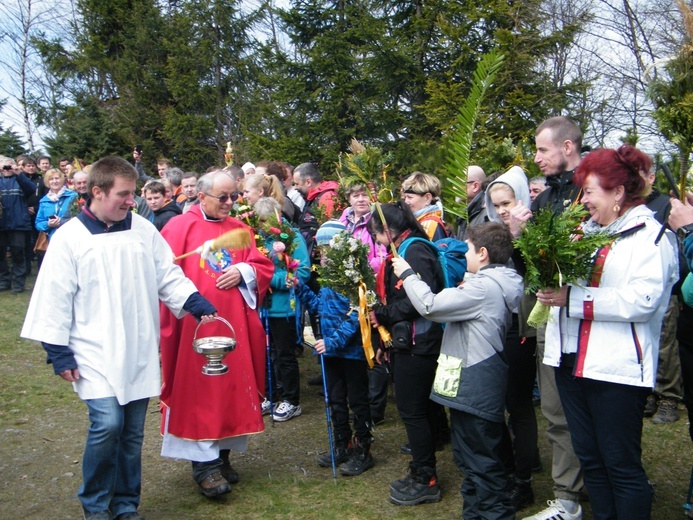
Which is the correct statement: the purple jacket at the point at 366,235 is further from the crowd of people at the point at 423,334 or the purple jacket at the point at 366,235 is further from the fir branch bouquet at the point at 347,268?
the fir branch bouquet at the point at 347,268

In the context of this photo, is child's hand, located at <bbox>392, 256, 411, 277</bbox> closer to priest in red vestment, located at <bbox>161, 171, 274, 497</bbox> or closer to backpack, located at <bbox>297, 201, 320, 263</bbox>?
priest in red vestment, located at <bbox>161, 171, 274, 497</bbox>

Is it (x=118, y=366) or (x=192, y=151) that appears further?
(x=192, y=151)

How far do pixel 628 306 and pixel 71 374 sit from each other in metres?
3.21

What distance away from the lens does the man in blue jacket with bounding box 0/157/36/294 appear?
12.7m

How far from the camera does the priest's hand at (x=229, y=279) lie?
197 inches

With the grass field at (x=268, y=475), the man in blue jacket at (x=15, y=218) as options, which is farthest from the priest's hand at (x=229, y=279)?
the man in blue jacket at (x=15, y=218)

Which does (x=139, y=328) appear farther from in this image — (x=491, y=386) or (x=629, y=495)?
(x=629, y=495)

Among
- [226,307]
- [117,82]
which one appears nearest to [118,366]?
[226,307]

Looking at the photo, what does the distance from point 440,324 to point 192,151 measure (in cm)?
2094

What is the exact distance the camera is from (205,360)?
194 inches

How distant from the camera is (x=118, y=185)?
4281mm

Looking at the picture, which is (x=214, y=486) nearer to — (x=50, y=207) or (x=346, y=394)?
(x=346, y=394)

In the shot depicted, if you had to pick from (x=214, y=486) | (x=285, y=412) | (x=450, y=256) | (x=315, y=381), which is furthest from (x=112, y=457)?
(x=315, y=381)

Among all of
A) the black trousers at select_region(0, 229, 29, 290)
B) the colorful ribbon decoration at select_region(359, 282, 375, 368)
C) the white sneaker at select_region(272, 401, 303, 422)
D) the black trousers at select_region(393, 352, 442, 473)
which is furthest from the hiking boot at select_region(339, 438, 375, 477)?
the black trousers at select_region(0, 229, 29, 290)
